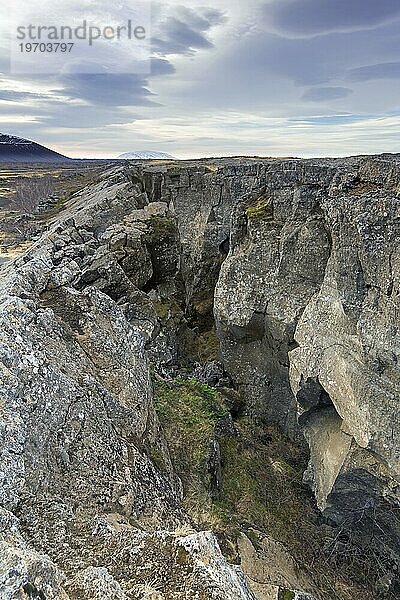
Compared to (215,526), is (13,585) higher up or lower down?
higher up

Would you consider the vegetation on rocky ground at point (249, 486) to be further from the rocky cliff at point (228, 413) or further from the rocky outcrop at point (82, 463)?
the rocky outcrop at point (82, 463)

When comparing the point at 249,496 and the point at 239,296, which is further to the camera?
the point at 239,296

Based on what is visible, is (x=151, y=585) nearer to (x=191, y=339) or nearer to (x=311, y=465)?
(x=311, y=465)

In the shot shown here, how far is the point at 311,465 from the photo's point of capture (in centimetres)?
1409

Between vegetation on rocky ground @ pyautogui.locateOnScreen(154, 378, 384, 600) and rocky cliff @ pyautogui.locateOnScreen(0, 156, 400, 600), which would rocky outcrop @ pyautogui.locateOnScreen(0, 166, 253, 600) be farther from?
vegetation on rocky ground @ pyautogui.locateOnScreen(154, 378, 384, 600)

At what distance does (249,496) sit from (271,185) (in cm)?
949

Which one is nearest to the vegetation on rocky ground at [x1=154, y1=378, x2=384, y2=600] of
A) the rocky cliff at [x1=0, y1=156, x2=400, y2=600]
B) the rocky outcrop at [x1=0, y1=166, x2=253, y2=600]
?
the rocky cliff at [x1=0, y1=156, x2=400, y2=600]

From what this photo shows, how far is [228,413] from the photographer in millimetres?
16359

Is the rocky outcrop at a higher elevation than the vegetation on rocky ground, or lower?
higher

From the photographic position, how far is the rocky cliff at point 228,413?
25.1ft

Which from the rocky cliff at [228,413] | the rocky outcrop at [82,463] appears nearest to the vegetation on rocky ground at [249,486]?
the rocky cliff at [228,413]

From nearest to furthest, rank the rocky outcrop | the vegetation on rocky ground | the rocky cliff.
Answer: the rocky outcrop, the rocky cliff, the vegetation on rocky ground

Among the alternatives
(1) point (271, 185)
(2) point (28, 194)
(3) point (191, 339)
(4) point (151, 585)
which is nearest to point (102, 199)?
(3) point (191, 339)

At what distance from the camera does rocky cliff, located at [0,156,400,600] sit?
7.64 meters
